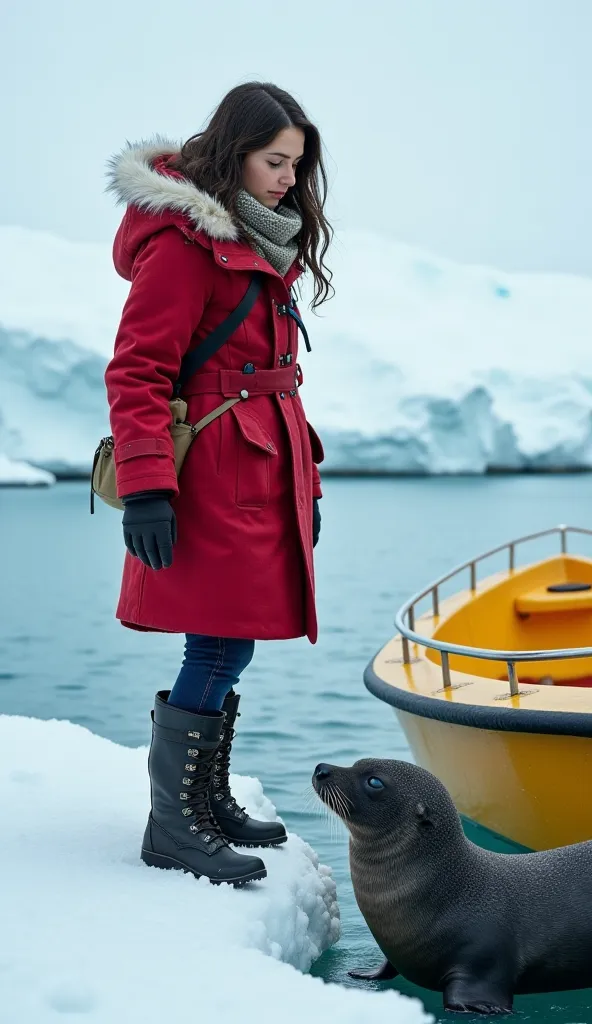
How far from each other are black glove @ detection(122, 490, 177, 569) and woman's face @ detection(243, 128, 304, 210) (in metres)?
0.65

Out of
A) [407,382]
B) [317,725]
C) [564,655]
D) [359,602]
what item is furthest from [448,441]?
[564,655]

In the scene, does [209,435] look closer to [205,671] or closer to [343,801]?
[205,671]

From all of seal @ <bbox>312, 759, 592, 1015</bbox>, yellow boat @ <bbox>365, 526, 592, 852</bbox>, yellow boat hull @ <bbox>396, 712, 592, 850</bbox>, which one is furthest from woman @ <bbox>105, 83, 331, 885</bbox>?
yellow boat hull @ <bbox>396, 712, 592, 850</bbox>

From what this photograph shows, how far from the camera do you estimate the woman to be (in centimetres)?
234

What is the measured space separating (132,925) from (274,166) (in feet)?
4.74

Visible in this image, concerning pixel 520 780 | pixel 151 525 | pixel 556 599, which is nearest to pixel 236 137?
pixel 151 525

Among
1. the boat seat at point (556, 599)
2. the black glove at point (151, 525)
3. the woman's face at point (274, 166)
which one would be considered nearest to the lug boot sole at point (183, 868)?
the black glove at point (151, 525)

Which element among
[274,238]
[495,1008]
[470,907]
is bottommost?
[495,1008]

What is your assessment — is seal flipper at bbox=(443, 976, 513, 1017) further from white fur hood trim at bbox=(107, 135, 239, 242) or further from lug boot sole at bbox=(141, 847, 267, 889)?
white fur hood trim at bbox=(107, 135, 239, 242)

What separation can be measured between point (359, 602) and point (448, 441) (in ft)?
61.5

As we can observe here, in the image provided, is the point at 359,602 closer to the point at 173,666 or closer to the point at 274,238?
the point at 173,666

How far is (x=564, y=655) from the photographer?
302 centimetres

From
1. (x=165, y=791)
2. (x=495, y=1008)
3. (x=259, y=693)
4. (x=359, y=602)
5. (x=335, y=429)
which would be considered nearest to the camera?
(x=495, y=1008)

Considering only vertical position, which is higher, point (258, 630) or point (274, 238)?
point (274, 238)
